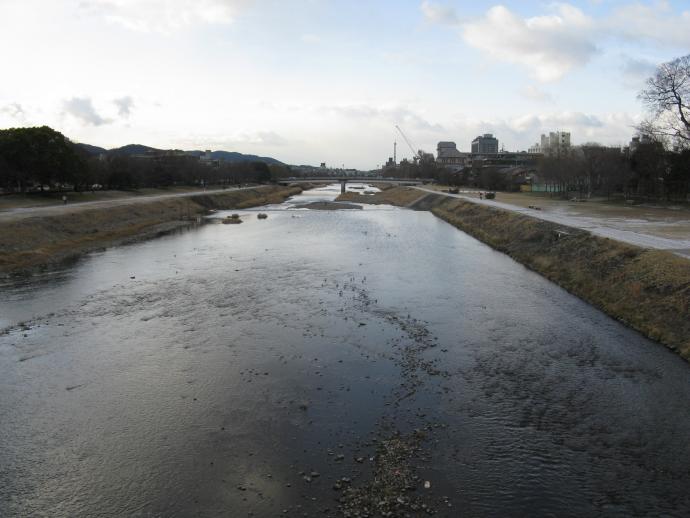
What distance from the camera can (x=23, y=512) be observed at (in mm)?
8023

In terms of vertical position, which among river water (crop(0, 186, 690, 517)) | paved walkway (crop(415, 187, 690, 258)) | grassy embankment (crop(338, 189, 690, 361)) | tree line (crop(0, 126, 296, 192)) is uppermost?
tree line (crop(0, 126, 296, 192))

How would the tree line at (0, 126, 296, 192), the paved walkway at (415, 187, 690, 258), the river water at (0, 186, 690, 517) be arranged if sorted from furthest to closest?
the tree line at (0, 126, 296, 192) < the paved walkway at (415, 187, 690, 258) < the river water at (0, 186, 690, 517)

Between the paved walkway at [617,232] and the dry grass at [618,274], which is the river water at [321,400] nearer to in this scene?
the dry grass at [618,274]

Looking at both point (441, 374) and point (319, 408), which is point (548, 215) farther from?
point (319, 408)

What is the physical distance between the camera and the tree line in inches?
1864

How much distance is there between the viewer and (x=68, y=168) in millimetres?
51719

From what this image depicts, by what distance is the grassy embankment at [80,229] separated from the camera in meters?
30.0

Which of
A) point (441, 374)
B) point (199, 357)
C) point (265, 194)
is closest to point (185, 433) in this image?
point (199, 357)

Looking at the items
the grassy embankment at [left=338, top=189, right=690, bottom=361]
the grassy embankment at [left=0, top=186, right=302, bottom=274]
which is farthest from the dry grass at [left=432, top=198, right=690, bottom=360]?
the grassy embankment at [left=0, top=186, right=302, bottom=274]

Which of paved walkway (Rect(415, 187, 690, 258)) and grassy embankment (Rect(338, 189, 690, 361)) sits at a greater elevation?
paved walkway (Rect(415, 187, 690, 258))

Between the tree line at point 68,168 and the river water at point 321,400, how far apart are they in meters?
30.3

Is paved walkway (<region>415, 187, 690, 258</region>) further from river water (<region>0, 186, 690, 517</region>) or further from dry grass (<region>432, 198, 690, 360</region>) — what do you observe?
river water (<region>0, 186, 690, 517</region>)

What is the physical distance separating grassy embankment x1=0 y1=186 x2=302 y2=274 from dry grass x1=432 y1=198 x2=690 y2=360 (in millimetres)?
29487

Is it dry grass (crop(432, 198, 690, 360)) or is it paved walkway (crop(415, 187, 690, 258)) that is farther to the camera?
paved walkway (crop(415, 187, 690, 258))
